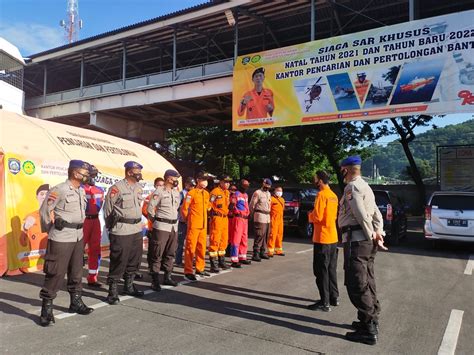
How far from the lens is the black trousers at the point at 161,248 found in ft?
20.6

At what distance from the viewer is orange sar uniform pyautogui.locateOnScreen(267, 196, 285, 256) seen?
9.73m

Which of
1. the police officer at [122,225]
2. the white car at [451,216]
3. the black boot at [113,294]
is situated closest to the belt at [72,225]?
the police officer at [122,225]

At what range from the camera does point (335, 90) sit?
44.1 feet

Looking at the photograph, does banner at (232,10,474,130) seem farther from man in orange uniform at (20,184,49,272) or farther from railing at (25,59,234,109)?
man in orange uniform at (20,184,49,272)

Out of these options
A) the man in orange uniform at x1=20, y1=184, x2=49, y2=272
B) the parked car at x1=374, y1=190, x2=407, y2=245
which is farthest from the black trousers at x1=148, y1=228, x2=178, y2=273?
the parked car at x1=374, y1=190, x2=407, y2=245

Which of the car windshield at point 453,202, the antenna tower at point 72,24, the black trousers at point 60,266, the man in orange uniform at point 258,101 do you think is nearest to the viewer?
the black trousers at point 60,266

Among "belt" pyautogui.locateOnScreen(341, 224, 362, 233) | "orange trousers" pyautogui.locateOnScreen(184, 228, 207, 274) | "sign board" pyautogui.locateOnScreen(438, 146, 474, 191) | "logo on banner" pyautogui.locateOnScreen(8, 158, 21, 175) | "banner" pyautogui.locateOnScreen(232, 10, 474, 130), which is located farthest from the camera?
"sign board" pyautogui.locateOnScreen(438, 146, 474, 191)

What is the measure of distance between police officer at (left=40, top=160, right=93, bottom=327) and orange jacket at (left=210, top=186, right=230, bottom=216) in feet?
10.2

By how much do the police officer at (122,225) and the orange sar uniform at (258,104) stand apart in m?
9.81

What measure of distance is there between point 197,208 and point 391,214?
7.00 m

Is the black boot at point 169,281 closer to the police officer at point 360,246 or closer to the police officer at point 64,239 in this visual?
the police officer at point 64,239

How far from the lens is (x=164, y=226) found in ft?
21.1

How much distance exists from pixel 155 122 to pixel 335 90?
15419 mm

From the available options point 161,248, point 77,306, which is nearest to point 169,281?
point 161,248
